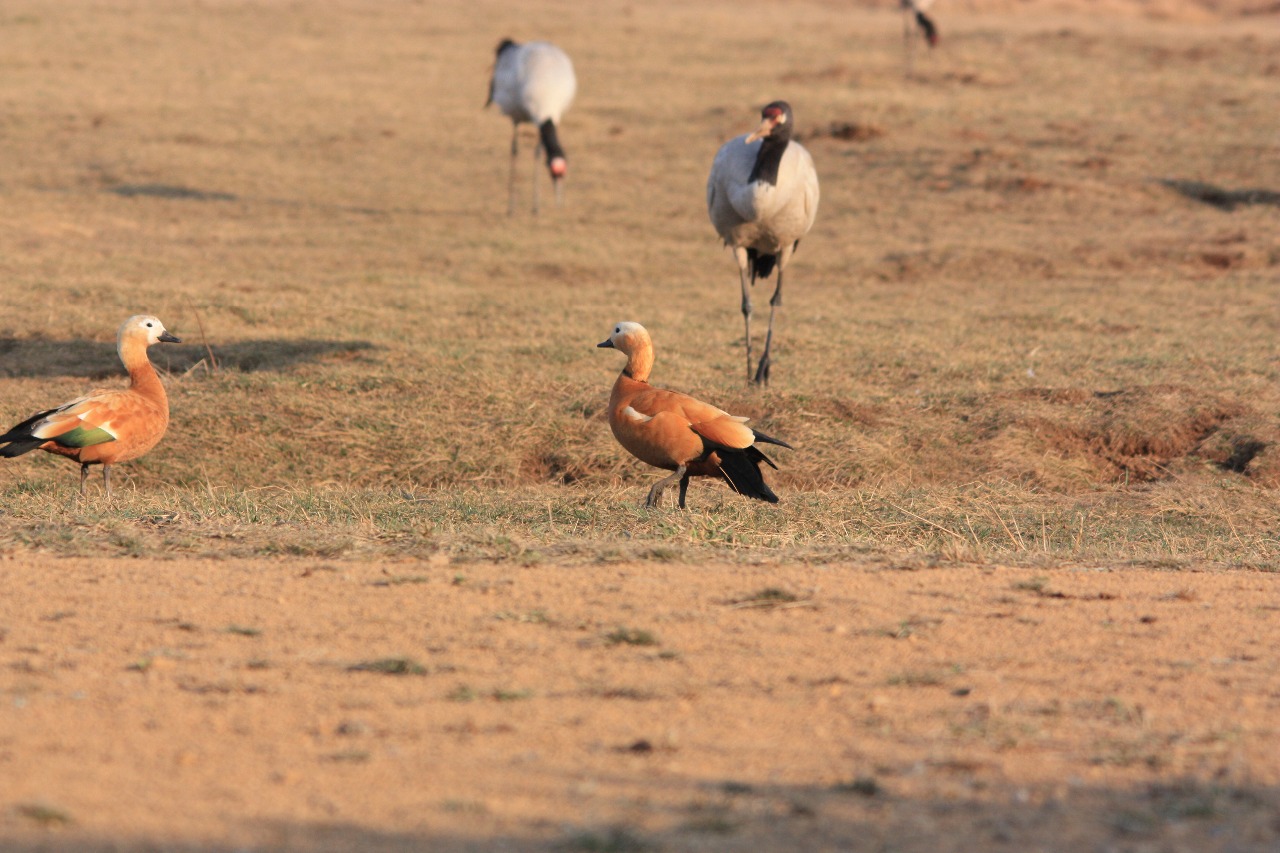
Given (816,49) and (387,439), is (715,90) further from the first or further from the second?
(387,439)

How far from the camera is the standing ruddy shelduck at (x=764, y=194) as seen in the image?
9.67m

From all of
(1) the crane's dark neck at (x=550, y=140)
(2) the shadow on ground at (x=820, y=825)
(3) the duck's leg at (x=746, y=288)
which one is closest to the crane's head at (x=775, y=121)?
(3) the duck's leg at (x=746, y=288)

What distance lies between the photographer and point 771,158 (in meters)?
9.70

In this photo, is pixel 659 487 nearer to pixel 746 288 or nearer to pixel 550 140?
pixel 746 288

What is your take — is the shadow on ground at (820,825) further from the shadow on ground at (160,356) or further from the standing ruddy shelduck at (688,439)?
the shadow on ground at (160,356)

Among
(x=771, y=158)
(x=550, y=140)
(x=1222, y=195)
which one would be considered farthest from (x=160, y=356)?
(x=1222, y=195)

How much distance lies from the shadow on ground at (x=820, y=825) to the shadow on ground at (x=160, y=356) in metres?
6.81

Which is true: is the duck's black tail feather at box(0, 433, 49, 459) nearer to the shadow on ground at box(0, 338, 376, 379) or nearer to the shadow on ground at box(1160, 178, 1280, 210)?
the shadow on ground at box(0, 338, 376, 379)

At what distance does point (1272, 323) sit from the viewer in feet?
38.5

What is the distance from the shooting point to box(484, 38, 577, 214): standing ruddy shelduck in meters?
17.4

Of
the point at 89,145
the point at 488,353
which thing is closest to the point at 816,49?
the point at 89,145

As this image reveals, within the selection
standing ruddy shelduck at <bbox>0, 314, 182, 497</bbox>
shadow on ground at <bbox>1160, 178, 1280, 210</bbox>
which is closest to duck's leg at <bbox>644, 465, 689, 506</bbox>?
standing ruddy shelduck at <bbox>0, 314, 182, 497</bbox>

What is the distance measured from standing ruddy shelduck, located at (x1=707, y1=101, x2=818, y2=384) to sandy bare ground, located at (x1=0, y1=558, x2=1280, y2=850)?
5027 millimetres

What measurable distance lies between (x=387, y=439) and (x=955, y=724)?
5033 millimetres
